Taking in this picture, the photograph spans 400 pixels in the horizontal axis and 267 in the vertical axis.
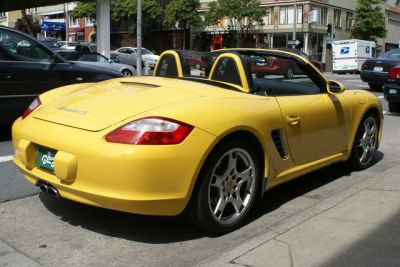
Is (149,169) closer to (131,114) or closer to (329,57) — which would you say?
(131,114)

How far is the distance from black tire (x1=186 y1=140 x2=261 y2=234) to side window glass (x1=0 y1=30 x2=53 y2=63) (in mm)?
4447

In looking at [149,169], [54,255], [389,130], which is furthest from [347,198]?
[389,130]

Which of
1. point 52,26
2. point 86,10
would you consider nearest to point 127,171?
point 86,10

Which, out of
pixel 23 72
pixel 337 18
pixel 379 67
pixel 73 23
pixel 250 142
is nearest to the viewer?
pixel 250 142

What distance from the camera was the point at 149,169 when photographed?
3.45 meters

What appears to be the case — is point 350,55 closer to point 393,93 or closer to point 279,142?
point 393,93

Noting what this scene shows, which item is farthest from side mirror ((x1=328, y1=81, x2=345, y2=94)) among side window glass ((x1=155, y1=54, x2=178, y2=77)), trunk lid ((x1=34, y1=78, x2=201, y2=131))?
trunk lid ((x1=34, y1=78, x2=201, y2=131))

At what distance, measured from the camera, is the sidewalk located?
11.3ft

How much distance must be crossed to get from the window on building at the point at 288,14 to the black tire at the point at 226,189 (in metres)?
43.8

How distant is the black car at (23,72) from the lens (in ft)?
23.5

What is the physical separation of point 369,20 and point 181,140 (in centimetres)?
4869

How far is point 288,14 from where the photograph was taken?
47.4 metres

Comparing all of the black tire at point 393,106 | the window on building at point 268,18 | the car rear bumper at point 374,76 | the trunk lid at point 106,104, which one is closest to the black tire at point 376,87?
the car rear bumper at point 374,76

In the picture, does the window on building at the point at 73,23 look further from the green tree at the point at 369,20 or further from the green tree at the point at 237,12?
the green tree at the point at 369,20
